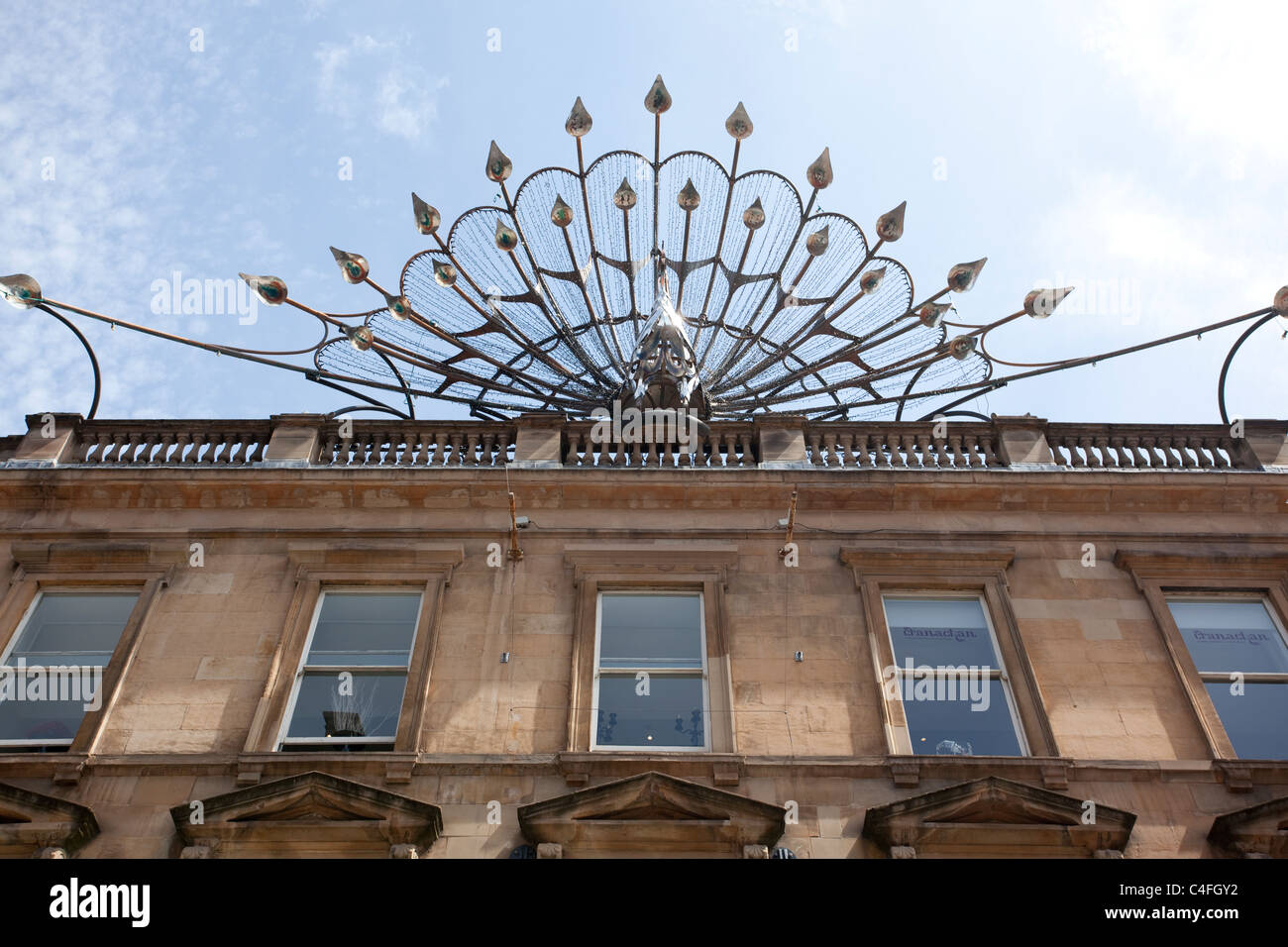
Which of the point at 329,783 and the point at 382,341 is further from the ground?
the point at 382,341

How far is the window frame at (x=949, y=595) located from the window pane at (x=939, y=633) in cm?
9

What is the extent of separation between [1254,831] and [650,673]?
596 cm

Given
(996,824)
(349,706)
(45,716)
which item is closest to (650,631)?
(349,706)

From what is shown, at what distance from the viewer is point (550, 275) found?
21078 mm

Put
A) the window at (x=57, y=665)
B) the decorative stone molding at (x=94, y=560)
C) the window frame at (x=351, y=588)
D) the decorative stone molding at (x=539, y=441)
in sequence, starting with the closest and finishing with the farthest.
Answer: the window frame at (x=351, y=588) < the window at (x=57, y=665) < the decorative stone molding at (x=94, y=560) < the decorative stone molding at (x=539, y=441)

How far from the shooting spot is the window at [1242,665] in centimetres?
1266

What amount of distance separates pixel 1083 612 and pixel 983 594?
110cm

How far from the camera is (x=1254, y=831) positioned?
1109 cm

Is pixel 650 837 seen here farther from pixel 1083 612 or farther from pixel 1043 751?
pixel 1083 612

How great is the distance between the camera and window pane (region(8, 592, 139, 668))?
13.3 metres

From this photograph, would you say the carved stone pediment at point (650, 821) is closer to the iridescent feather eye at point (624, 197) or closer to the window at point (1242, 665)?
the window at point (1242, 665)

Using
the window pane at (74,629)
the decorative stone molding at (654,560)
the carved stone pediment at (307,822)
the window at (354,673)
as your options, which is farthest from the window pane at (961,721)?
the window pane at (74,629)
